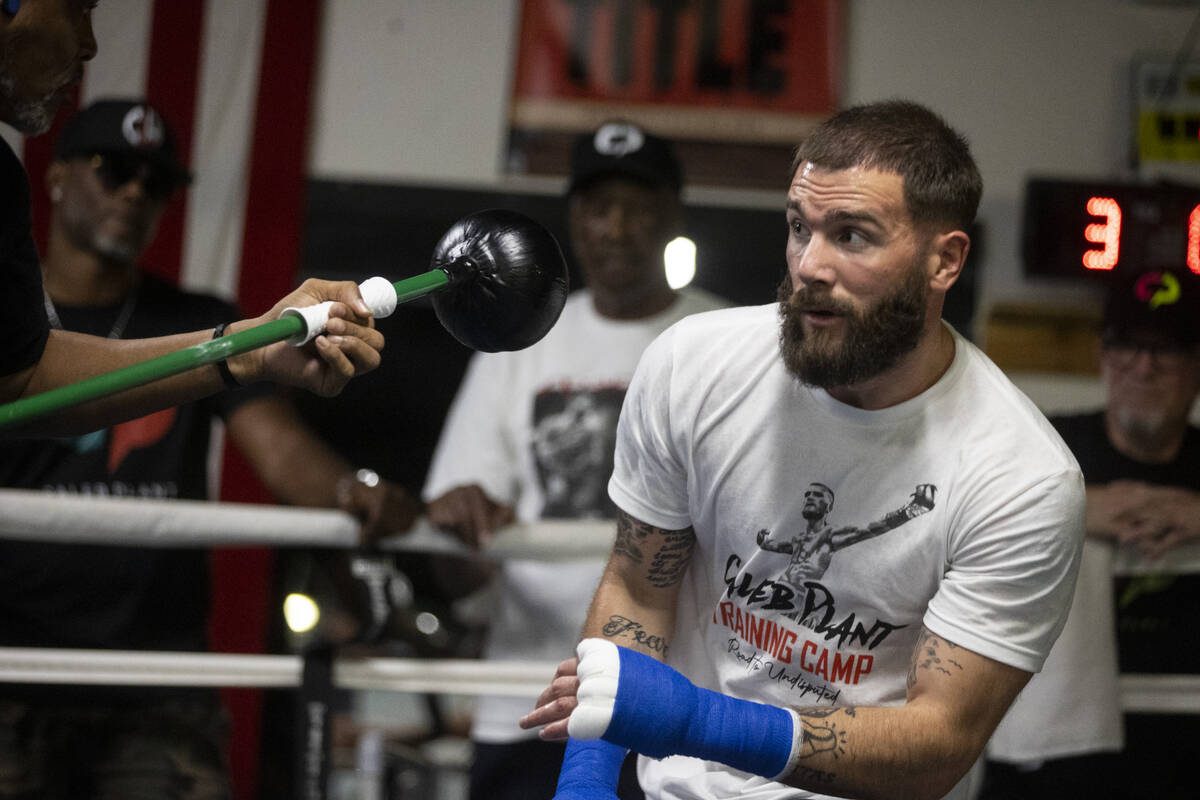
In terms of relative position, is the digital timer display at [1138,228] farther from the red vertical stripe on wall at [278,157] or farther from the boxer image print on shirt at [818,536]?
the red vertical stripe on wall at [278,157]

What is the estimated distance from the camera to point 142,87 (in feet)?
10.2

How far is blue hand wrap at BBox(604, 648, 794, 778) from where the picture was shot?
47.2 inches

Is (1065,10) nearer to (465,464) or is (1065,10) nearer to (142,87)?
(465,464)

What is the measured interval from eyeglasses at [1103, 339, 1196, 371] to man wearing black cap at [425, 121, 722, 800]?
854 millimetres

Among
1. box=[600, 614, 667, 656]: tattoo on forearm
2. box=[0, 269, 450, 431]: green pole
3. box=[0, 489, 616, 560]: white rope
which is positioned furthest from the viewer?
box=[0, 489, 616, 560]: white rope

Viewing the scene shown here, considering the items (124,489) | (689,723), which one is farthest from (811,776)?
(124,489)

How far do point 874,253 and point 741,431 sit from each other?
28 cm

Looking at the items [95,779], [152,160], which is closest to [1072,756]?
[95,779]

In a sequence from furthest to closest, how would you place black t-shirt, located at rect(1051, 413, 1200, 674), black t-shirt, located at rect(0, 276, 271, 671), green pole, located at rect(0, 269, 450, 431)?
black t-shirt, located at rect(1051, 413, 1200, 674) → black t-shirt, located at rect(0, 276, 271, 671) → green pole, located at rect(0, 269, 450, 431)

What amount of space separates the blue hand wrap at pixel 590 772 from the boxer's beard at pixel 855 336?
52 cm

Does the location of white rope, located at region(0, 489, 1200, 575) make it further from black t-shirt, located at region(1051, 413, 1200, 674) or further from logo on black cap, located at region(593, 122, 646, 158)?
logo on black cap, located at region(593, 122, 646, 158)

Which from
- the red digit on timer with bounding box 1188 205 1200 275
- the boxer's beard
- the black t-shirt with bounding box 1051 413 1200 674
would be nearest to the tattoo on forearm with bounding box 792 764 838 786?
the boxer's beard

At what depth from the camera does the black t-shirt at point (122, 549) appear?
2.08m

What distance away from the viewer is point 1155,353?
2.36 meters
